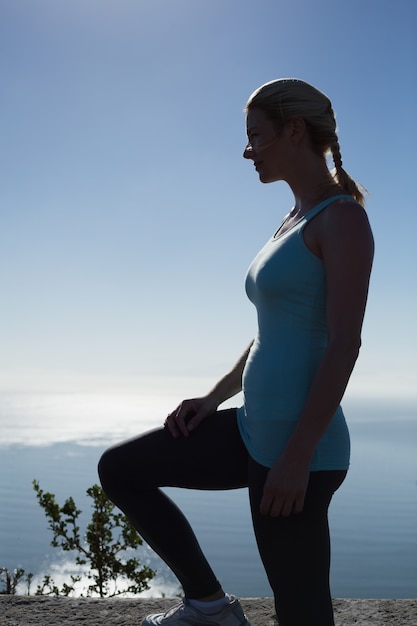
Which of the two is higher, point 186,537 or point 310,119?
point 310,119

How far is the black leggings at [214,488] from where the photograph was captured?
208 cm

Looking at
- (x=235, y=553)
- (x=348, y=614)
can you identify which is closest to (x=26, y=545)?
(x=235, y=553)

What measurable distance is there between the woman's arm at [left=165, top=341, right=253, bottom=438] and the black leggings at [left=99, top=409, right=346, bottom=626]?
0.03 m

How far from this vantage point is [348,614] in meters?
3.19

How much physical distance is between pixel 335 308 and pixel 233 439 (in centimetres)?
65

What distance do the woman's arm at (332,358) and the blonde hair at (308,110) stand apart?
37cm

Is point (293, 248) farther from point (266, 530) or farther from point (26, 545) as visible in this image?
point (26, 545)

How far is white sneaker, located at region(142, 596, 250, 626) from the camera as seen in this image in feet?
8.09

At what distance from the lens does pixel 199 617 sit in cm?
246

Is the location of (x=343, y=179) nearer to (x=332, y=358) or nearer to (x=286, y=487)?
(x=332, y=358)

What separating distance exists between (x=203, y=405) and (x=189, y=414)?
2.5 inches

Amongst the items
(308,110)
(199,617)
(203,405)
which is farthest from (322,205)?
(199,617)

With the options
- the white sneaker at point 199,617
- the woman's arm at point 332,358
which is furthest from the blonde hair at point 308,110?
the white sneaker at point 199,617

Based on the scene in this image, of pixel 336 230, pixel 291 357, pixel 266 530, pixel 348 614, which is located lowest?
pixel 348 614
